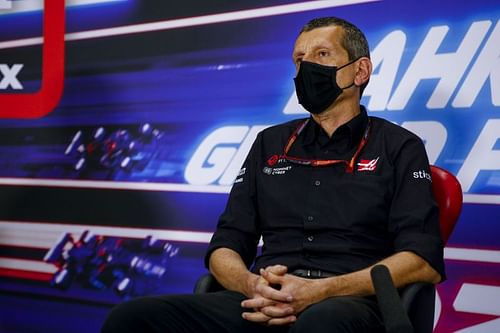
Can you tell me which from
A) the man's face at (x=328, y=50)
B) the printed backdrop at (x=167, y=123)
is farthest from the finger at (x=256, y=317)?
the printed backdrop at (x=167, y=123)

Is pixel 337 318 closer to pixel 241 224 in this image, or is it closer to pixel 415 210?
pixel 415 210

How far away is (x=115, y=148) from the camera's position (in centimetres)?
351

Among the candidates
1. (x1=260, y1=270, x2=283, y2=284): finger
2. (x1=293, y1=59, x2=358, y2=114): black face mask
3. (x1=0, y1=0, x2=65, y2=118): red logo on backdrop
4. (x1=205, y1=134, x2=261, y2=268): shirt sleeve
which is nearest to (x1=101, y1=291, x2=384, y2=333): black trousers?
(x1=260, y1=270, x2=283, y2=284): finger

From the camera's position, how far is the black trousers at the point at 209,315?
1821 millimetres

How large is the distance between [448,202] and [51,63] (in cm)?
225

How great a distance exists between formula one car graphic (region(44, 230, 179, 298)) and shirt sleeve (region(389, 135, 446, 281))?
141cm

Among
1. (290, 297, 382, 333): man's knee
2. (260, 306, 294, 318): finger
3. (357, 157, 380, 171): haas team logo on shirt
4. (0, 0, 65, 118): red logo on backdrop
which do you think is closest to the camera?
(290, 297, 382, 333): man's knee

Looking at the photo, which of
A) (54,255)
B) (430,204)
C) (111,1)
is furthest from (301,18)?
(54,255)

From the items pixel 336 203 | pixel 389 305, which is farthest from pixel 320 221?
pixel 389 305

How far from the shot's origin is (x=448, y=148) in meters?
2.74

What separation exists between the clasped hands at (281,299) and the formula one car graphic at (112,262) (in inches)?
53.5

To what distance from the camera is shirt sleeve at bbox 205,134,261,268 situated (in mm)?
2354

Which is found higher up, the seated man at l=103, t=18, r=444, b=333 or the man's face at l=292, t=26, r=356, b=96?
the man's face at l=292, t=26, r=356, b=96

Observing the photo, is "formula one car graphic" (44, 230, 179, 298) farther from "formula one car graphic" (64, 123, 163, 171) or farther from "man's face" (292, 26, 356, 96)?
"man's face" (292, 26, 356, 96)
